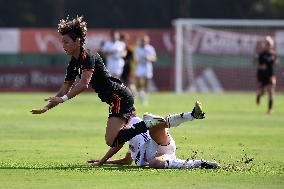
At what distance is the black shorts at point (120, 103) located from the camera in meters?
14.2

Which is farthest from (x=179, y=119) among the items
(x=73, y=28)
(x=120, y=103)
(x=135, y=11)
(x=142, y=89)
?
(x=135, y=11)

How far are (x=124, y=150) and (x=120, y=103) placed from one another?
12.3ft

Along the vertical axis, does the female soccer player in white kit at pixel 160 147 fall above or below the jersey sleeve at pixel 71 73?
below

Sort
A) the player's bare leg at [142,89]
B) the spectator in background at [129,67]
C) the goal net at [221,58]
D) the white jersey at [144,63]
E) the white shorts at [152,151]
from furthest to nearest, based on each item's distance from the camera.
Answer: the goal net at [221,58] < the white jersey at [144,63] < the spectator in background at [129,67] < the player's bare leg at [142,89] < the white shorts at [152,151]

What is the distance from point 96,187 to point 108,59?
2793 centimetres

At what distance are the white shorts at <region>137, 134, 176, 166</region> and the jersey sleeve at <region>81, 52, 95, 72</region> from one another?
1.35 metres

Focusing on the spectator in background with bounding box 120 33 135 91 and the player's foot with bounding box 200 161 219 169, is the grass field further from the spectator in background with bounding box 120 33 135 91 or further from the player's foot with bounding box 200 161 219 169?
the spectator in background with bounding box 120 33 135 91

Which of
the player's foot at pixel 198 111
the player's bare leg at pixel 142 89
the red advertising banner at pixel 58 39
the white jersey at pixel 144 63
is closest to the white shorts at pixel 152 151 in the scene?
the player's foot at pixel 198 111

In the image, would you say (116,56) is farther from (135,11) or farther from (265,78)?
(135,11)

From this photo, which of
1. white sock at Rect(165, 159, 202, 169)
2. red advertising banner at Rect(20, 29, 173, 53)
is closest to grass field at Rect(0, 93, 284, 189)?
white sock at Rect(165, 159, 202, 169)

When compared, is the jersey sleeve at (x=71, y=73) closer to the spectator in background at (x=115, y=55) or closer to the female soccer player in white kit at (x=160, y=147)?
the female soccer player in white kit at (x=160, y=147)

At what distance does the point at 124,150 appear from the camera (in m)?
17.8

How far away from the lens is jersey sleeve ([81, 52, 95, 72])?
45.1 ft

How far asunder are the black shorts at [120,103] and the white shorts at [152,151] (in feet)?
1.90
